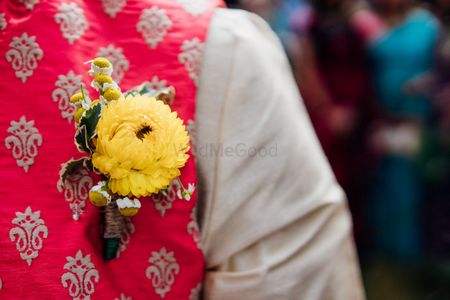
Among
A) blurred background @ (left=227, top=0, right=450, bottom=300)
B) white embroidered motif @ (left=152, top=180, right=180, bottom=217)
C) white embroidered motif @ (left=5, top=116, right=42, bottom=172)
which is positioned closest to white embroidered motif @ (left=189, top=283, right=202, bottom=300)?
white embroidered motif @ (left=152, top=180, right=180, bottom=217)

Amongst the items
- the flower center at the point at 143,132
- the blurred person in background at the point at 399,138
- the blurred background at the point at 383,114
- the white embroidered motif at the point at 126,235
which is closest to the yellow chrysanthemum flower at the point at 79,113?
the flower center at the point at 143,132

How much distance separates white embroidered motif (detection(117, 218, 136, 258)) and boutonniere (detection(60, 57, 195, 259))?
0.06 metres

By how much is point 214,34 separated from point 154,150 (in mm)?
411

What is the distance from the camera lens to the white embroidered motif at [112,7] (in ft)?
5.47

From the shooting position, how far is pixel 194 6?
174 centimetres

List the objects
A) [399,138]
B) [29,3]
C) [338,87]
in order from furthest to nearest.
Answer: [338,87] → [399,138] → [29,3]

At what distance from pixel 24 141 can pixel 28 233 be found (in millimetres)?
175

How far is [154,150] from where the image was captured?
1392 millimetres

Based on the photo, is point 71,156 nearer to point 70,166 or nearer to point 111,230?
point 70,166

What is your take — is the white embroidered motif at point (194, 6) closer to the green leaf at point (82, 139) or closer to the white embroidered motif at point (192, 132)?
the white embroidered motif at point (192, 132)

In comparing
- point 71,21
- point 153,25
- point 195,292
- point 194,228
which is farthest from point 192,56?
point 195,292

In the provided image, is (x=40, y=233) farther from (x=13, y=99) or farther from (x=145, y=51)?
(x=145, y=51)

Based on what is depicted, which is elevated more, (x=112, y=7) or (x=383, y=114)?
(x=112, y=7)

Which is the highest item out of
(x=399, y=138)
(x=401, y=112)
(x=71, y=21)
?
(x=71, y=21)
